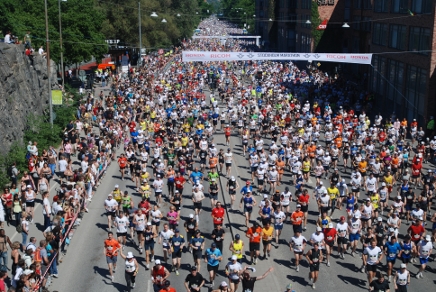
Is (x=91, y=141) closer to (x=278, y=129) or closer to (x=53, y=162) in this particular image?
(x=53, y=162)

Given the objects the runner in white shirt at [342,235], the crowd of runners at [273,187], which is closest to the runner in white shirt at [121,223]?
the crowd of runners at [273,187]

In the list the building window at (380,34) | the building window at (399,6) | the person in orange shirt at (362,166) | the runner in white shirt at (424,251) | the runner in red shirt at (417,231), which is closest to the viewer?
the runner in white shirt at (424,251)

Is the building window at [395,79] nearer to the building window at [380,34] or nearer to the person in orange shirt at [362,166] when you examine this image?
the building window at [380,34]

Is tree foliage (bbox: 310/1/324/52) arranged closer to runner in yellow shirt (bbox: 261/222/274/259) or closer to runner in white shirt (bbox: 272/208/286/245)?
runner in white shirt (bbox: 272/208/286/245)

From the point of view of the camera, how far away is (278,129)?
114ft

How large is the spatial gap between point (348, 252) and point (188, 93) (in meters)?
30.4

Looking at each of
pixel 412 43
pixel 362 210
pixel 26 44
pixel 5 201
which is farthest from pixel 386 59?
pixel 5 201

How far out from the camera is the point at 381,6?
4866 cm

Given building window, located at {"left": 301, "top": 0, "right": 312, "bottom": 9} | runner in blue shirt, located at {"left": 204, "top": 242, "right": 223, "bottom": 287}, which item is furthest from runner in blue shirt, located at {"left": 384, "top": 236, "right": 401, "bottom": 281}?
building window, located at {"left": 301, "top": 0, "right": 312, "bottom": 9}

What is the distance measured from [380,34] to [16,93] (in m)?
29.9

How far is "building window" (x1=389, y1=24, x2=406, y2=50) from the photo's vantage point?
43291mm

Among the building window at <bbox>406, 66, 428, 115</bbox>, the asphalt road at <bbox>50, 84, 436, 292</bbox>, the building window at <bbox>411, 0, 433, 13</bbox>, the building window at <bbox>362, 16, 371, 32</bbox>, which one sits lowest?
the asphalt road at <bbox>50, 84, 436, 292</bbox>

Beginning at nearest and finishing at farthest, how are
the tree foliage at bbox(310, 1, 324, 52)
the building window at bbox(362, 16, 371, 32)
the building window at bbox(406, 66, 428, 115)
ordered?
the building window at bbox(406, 66, 428, 115)
the building window at bbox(362, 16, 371, 32)
the tree foliage at bbox(310, 1, 324, 52)

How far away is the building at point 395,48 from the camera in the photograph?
127 ft
